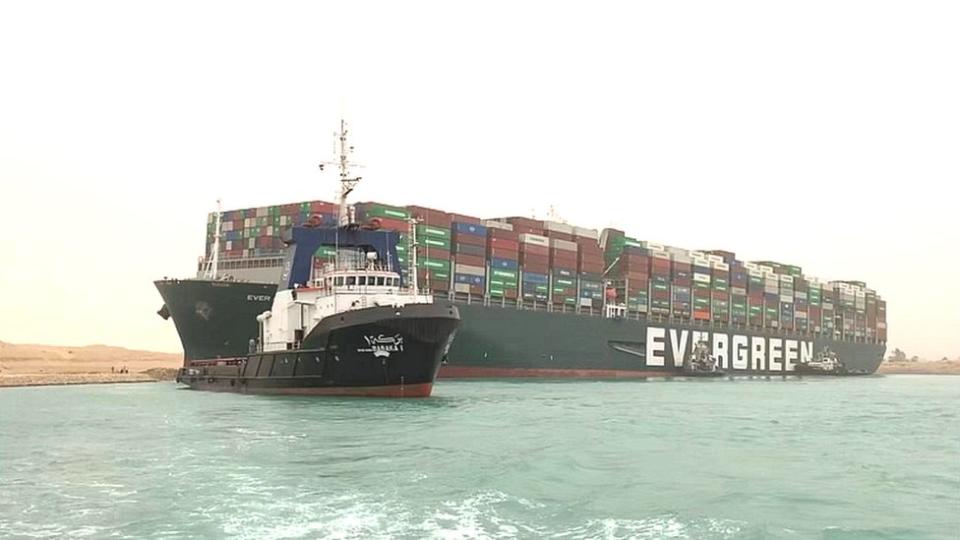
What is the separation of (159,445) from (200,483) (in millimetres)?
5410

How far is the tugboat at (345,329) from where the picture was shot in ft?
93.6

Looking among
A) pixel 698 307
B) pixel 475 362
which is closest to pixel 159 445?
pixel 475 362

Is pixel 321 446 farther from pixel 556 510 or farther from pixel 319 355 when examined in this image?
pixel 319 355

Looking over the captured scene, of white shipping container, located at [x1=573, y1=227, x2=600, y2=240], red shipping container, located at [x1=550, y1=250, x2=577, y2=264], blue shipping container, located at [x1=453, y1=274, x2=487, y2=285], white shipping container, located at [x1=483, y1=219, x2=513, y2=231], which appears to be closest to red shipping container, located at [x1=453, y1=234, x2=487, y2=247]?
white shipping container, located at [x1=483, y1=219, x2=513, y2=231]

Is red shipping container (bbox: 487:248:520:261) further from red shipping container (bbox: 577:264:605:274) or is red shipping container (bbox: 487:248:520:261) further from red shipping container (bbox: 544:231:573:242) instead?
red shipping container (bbox: 577:264:605:274)

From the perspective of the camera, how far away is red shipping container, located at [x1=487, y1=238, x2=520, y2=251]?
57.5 meters

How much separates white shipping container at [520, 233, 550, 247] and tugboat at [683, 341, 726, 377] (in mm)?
18254

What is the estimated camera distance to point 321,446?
17531 millimetres

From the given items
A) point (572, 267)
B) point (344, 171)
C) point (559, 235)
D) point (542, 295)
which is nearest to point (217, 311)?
point (344, 171)

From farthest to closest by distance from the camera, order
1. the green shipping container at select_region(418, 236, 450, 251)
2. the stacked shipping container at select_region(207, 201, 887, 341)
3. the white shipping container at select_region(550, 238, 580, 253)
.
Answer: the white shipping container at select_region(550, 238, 580, 253) → the green shipping container at select_region(418, 236, 450, 251) → the stacked shipping container at select_region(207, 201, 887, 341)

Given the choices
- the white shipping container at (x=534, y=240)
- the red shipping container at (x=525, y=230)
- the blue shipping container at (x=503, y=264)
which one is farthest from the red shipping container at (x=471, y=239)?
the red shipping container at (x=525, y=230)

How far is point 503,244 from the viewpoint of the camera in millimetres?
58062

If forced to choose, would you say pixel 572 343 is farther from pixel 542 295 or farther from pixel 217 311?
pixel 217 311

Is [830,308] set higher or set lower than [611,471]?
higher
